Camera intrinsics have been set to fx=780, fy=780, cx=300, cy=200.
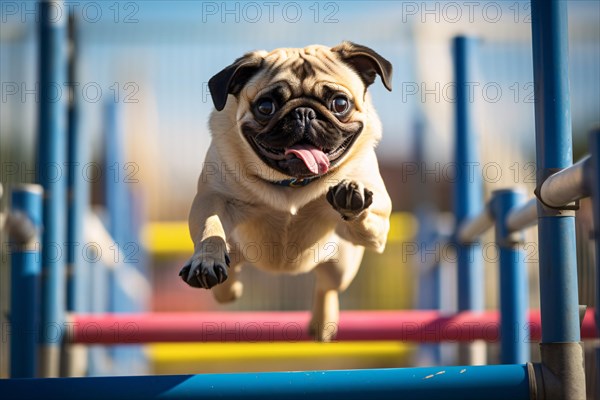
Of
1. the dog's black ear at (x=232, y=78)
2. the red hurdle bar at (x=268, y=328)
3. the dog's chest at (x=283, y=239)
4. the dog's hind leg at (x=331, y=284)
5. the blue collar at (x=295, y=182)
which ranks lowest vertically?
the red hurdle bar at (x=268, y=328)

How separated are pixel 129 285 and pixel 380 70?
4.96 metres

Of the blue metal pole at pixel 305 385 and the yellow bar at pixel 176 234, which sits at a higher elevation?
the yellow bar at pixel 176 234

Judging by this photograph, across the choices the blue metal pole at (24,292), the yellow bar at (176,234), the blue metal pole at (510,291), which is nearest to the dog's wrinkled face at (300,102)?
the blue metal pole at (510,291)

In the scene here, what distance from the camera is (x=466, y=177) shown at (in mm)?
4043

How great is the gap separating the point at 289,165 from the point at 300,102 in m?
0.18

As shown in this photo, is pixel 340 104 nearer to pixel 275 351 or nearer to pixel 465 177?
pixel 465 177

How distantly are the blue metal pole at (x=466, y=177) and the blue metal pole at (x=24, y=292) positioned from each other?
2093 mm

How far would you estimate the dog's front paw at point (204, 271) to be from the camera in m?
1.99

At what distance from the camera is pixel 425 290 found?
6234 millimetres

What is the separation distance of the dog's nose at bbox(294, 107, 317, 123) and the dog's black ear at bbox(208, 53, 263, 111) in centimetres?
21

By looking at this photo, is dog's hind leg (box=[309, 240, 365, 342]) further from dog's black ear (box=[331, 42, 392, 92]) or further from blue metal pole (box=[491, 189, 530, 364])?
dog's black ear (box=[331, 42, 392, 92])

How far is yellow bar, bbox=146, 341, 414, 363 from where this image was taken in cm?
598

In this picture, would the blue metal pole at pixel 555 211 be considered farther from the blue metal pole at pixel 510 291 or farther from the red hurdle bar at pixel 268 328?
the red hurdle bar at pixel 268 328

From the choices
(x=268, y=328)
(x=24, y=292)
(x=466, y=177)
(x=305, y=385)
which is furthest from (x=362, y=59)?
(x=466, y=177)
